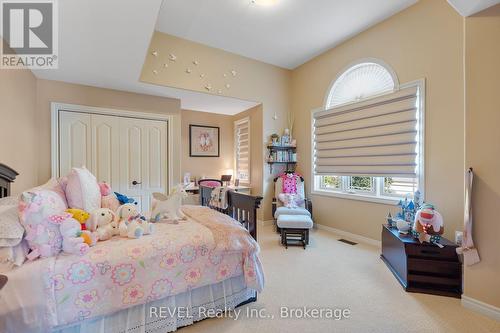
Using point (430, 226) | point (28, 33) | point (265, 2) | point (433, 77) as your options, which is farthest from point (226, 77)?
point (430, 226)

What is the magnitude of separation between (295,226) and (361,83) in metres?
2.41

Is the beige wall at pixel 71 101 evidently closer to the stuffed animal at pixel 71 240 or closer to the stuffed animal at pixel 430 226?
the stuffed animal at pixel 71 240

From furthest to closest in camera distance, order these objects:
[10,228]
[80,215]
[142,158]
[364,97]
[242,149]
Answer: [242,149] → [142,158] → [364,97] → [80,215] → [10,228]

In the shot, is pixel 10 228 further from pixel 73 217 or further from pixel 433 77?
pixel 433 77

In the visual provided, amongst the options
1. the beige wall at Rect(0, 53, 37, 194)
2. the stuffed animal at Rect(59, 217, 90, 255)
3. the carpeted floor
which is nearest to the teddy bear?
the stuffed animal at Rect(59, 217, 90, 255)

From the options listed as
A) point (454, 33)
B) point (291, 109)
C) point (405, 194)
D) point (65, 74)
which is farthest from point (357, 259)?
point (65, 74)

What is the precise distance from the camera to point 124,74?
9.50 ft

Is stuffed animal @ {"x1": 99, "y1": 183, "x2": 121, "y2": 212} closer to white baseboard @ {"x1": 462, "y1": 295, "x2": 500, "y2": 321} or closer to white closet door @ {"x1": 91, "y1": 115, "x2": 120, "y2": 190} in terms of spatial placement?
white closet door @ {"x1": 91, "y1": 115, "x2": 120, "y2": 190}

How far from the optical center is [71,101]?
3184 millimetres

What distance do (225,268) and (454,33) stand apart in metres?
3.39

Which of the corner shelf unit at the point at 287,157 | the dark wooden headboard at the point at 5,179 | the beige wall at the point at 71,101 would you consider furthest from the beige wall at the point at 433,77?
the dark wooden headboard at the point at 5,179

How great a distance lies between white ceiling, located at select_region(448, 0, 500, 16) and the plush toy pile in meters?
2.92

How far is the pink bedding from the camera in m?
1.25

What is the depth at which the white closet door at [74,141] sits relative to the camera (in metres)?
3.16
